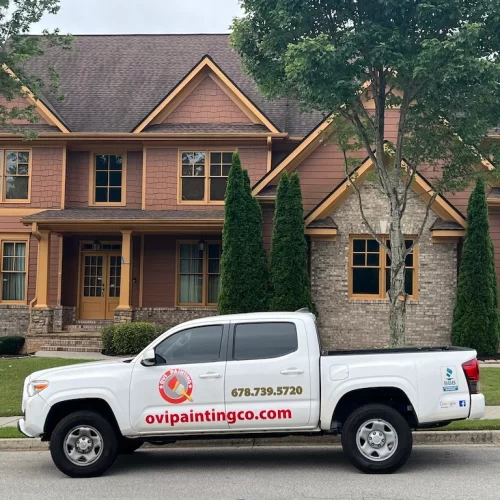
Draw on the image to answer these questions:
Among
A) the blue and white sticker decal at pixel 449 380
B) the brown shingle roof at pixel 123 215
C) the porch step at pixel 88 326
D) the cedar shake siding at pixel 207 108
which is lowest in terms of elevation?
the blue and white sticker decal at pixel 449 380

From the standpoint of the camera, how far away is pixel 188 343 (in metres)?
7.85

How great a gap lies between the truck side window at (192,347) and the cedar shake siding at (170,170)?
13.4 metres

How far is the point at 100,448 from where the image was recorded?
25.4 ft

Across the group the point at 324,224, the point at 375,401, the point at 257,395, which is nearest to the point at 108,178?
the point at 324,224

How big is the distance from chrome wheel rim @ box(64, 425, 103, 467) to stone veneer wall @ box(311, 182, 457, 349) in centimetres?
1108

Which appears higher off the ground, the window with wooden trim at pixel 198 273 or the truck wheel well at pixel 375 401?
the window with wooden trim at pixel 198 273

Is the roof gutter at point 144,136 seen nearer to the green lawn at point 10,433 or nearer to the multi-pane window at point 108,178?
the multi-pane window at point 108,178

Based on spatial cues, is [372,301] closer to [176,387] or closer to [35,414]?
[176,387]

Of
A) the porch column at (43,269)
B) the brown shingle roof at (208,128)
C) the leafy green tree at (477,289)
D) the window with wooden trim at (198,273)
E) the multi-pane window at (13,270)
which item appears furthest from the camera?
the multi-pane window at (13,270)

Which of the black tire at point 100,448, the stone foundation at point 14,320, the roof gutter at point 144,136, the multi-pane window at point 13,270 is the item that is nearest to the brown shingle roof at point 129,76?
the roof gutter at point 144,136

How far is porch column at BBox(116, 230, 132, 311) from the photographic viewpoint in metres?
19.7

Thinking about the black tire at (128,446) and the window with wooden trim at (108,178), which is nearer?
the black tire at (128,446)

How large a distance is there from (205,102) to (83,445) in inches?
588

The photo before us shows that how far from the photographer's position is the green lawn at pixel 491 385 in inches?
461
